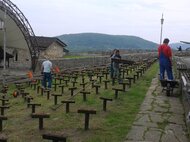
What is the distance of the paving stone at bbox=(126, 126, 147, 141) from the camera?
7.11 metres

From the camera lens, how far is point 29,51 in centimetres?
4125

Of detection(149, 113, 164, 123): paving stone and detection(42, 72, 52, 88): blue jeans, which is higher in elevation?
detection(42, 72, 52, 88): blue jeans

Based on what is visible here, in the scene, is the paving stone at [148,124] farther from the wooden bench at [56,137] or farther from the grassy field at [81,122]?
the wooden bench at [56,137]

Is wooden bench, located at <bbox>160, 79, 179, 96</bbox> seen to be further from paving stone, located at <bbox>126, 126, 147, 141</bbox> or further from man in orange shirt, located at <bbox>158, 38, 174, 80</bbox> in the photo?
paving stone, located at <bbox>126, 126, 147, 141</bbox>

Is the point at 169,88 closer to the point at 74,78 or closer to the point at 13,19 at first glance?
the point at 74,78

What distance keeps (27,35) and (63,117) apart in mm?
31273

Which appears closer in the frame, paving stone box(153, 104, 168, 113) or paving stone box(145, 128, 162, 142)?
paving stone box(145, 128, 162, 142)

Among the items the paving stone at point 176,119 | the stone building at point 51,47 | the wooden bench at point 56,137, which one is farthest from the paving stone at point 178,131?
the stone building at point 51,47

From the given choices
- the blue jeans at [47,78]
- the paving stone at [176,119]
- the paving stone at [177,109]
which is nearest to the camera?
the paving stone at [176,119]

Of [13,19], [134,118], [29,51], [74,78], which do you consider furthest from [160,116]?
[29,51]

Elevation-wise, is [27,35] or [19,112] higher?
[27,35]

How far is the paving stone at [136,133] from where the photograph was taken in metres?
7.11

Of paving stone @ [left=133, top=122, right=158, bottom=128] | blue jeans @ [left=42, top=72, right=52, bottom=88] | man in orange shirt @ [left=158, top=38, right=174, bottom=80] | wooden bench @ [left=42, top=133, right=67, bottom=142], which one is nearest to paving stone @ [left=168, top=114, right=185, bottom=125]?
paving stone @ [left=133, top=122, right=158, bottom=128]

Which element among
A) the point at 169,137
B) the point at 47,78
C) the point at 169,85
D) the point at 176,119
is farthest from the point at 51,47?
the point at 169,137
